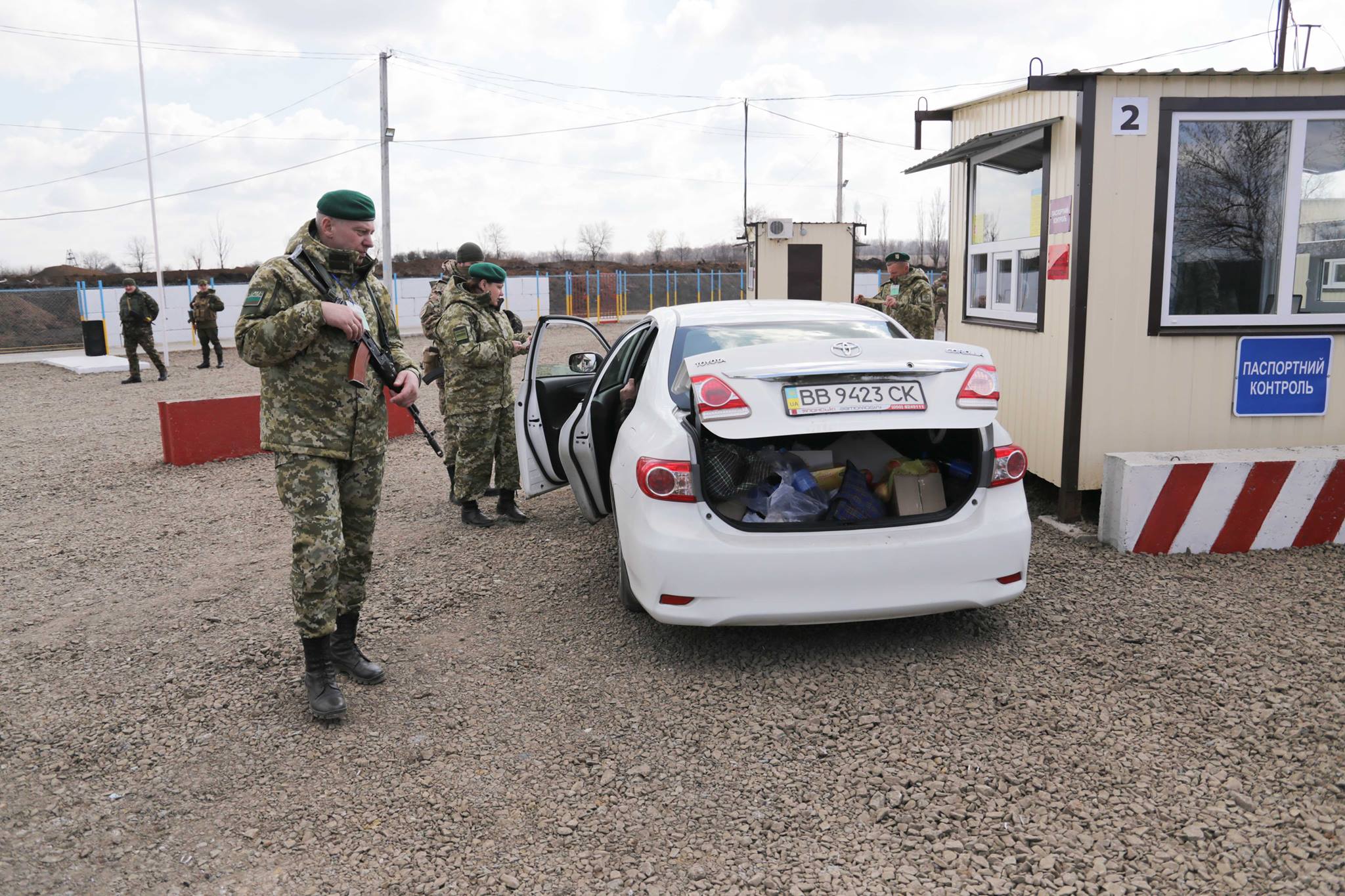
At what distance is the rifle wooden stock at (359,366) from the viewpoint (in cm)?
375

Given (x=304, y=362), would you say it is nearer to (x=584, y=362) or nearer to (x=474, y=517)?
(x=584, y=362)

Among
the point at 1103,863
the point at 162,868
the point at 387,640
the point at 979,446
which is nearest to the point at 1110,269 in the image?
the point at 979,446

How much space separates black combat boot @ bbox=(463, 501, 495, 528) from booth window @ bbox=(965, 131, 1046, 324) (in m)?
3.92

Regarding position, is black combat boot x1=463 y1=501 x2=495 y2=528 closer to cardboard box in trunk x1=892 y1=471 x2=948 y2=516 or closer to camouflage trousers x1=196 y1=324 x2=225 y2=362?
cardboard box in trunk x1=892 y1=471 x2=948 y2=516

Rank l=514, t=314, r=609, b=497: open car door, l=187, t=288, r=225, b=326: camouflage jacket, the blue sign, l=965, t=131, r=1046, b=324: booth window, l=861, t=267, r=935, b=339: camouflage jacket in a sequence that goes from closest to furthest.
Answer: the blue sign, l=514, t=314, r=609, b=497: open car door, l=965, t=131, r=1046, b=324: booth window, l=861, t=267, r=935, b=339: camouflage jacket, l=187, t=288, r=225, b=326: camouflage jacket

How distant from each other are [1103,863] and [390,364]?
9.64ft

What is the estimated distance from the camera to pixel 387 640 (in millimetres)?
4633

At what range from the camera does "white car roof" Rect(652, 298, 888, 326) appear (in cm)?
504

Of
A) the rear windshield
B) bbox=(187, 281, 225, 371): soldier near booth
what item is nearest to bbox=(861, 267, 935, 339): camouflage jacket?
the rear windshield

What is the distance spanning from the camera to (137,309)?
1744 cm

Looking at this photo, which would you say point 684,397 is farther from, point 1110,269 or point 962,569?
point 1110,269

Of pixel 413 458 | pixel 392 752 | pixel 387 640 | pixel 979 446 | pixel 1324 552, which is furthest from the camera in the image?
pixel 413 458

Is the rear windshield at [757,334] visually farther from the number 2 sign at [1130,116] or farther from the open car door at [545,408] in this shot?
the number 2 sign at [1130,116]

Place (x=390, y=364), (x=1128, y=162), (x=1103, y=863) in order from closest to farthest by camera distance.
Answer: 1. (x=1103, y=863)
2. (x=390, y=364)
3. (x=1128, y=162)
